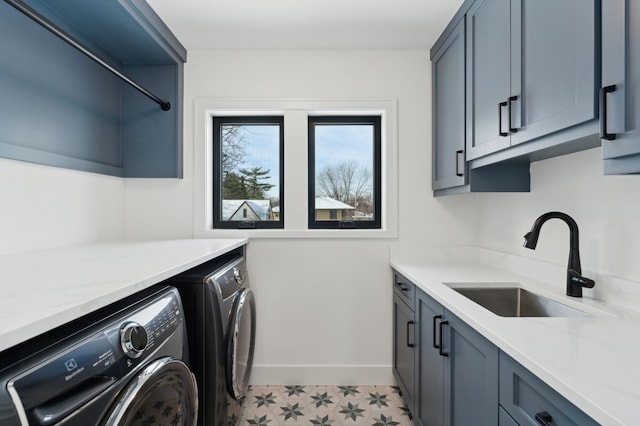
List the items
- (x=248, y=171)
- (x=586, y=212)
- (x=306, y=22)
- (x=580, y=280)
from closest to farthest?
(x=580, y=280) → (x=586, y=212) → (x=306, y=22) → (x=248, y=171)

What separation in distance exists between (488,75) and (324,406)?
80.4 inches

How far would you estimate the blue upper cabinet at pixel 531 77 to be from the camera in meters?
1.00

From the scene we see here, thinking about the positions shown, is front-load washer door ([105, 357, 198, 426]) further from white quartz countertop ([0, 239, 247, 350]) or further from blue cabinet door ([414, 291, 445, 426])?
blue cabinet door ([414, 291, 445, 426])

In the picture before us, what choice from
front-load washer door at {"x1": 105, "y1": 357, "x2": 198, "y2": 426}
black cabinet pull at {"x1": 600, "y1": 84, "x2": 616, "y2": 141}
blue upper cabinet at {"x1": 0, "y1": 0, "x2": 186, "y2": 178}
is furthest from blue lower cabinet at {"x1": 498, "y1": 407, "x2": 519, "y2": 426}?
blue upper cabinet at {"x1": 0, "y1": 0, "x2": 186, "y2": 178}

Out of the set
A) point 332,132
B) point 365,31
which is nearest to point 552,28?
point 365,31

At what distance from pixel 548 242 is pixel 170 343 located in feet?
5.72

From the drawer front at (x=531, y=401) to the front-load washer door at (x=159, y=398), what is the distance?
3.12 feet

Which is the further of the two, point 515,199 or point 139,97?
point 139,97

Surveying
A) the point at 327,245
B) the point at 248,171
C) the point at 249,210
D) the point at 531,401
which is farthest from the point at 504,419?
the point at 248,171

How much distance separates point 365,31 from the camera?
2.09 meters

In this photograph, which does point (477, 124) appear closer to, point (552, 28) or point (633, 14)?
point (552, 28)

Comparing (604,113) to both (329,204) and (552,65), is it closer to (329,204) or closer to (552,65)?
(552,65)

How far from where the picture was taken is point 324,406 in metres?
2.09

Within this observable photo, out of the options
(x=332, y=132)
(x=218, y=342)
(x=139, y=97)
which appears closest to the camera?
(x=218, y=342)
